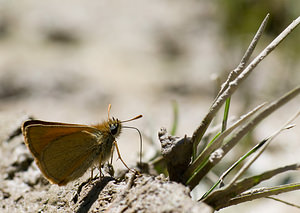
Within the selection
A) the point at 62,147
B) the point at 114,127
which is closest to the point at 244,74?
the point at 114,127

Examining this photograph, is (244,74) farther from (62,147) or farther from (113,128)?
(62,147)

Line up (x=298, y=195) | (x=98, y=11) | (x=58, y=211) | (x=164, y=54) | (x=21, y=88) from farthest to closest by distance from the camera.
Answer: (x=98, y=11)
(x=164, y=54)
(x=21, y=88)
(x=298, y=195)
(x=58, y=211)

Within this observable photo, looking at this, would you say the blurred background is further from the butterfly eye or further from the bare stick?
the bare stick

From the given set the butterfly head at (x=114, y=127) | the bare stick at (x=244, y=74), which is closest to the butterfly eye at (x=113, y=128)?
the butterfly head at (x=114, y=127)

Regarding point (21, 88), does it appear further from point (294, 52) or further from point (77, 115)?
point (294, 52)

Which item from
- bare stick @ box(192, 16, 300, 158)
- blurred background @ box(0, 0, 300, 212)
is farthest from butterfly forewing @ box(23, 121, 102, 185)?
blurred background @ box(0, 0, 300, 212)

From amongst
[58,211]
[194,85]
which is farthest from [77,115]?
[58,211]

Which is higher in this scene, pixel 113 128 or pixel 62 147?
pixel 113 128

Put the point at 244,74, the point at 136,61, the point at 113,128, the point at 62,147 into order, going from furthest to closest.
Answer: the point at 136,61, the point at 113,128, the point at 62,147, the point at 244,74
